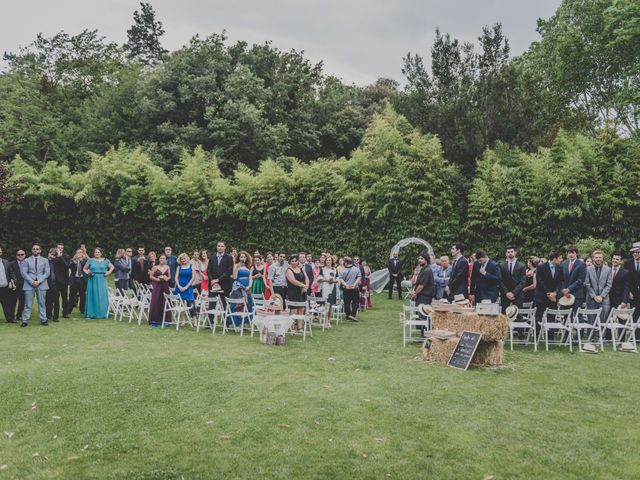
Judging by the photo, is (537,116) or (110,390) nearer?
(110,390)

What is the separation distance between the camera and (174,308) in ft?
41.9

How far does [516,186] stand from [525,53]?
20.3 meters

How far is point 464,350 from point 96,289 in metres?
10.0

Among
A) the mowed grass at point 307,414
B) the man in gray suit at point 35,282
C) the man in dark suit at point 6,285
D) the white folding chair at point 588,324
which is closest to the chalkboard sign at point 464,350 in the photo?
the mowed grass at point 307,414

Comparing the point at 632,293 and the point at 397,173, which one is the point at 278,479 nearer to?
the point at 632,293

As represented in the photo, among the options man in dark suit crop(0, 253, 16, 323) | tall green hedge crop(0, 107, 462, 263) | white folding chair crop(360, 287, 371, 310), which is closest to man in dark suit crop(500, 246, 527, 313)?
white folding chair crop(360, 287, 371, 310)

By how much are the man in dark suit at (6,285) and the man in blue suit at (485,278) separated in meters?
10.4

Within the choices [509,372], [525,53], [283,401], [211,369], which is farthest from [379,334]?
[525,53]

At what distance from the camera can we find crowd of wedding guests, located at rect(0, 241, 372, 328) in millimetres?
13047

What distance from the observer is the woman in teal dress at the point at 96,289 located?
14695 mm

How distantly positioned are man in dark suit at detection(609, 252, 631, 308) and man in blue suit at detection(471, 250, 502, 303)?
262cm

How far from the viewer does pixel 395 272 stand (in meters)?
20.3

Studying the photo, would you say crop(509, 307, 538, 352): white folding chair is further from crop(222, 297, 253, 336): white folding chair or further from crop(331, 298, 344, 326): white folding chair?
crop(222, 297, 253, 336): white folding chair

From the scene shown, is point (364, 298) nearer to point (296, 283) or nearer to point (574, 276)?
point (296, 283)
